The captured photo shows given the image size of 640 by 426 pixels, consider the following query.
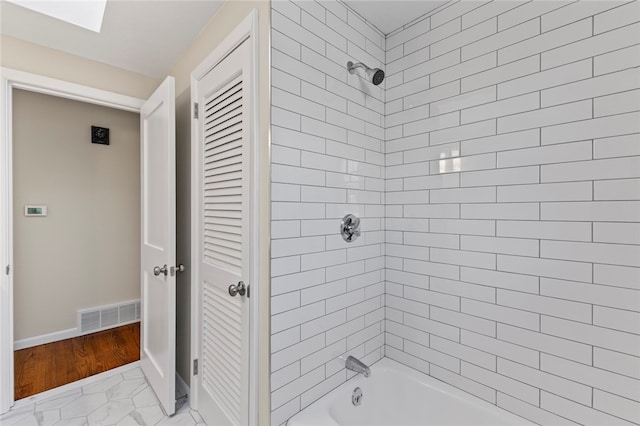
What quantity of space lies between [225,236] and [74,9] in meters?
1.66

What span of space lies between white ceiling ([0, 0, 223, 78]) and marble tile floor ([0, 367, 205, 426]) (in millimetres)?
2395

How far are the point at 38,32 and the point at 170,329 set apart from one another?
2072mm

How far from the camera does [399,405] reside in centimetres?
152

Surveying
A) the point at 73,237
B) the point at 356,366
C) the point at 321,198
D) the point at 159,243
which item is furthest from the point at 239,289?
the point at 73,237

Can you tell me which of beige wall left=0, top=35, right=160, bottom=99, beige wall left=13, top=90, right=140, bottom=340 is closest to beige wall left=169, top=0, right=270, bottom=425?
beige wall left=0, top=35, right=160, bottom=99

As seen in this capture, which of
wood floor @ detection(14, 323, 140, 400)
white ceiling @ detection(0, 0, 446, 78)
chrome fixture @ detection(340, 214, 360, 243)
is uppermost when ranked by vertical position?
white ceiling @ detection(0, 0, 446, 78)

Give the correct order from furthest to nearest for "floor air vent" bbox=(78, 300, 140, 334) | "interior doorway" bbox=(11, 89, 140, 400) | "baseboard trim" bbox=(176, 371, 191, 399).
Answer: "floor air vent" bbox=(78, 300, 140, 334)
"interior doorway" bbox=(11, 89, 140, 400)
"baseboard trim" bbox=(176, 371, 191, 399)

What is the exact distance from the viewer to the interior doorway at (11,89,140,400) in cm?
249

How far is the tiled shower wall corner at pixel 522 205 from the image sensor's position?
100cm

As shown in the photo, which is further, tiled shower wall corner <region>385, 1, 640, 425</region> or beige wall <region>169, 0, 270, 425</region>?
beige wall <region>169, 0, 270, 425</region>

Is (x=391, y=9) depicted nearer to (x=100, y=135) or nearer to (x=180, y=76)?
(x=180, y=76)

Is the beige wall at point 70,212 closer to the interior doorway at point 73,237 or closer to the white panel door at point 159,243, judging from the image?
the interior doorway at point 73,237

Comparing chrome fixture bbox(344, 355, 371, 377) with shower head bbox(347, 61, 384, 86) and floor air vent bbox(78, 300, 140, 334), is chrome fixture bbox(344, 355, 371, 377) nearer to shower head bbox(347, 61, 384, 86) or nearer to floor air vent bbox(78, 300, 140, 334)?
shower head bbox(347, 61, 384, 86)

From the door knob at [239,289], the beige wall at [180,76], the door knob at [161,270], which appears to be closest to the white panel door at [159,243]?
the door knob at [161,270]
